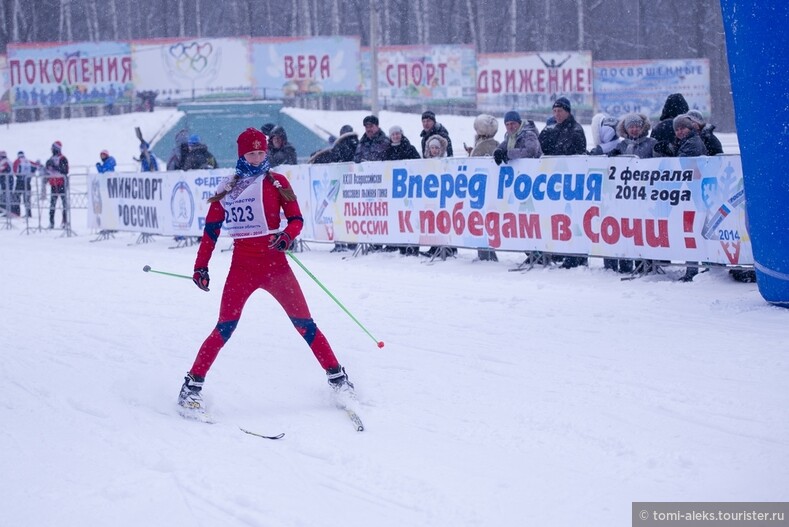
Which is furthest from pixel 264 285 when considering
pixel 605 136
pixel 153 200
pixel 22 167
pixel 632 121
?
pixel 22 167

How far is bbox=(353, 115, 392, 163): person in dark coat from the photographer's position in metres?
15.3

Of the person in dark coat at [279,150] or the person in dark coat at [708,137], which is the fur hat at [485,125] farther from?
the person in dark coat at [279,150]

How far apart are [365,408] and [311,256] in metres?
9.68

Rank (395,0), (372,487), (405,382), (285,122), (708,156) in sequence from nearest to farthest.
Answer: (372,487) < (405,382) < (708,156) < (285,122) < (395,0)

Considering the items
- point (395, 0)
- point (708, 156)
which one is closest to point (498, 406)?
point (708, 156)

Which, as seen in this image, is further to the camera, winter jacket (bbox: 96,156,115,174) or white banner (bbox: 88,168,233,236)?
winter jacket (bbox: 96,156,115,174)

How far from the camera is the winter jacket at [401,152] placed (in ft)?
49.3

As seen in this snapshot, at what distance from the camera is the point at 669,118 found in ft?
38.1

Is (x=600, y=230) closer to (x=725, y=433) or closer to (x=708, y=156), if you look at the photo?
(x=708, y=156)

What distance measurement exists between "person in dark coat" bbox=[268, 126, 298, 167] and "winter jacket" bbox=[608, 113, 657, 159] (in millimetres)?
6936

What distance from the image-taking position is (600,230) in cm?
1180

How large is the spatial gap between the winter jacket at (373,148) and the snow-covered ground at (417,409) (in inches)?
166

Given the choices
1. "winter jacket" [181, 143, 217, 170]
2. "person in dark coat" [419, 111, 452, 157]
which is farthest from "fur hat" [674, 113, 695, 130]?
"winter jacket" [181, 143, 217, 170]

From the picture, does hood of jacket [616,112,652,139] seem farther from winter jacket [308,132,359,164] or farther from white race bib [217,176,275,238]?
white race bib [217,176,275,238]
